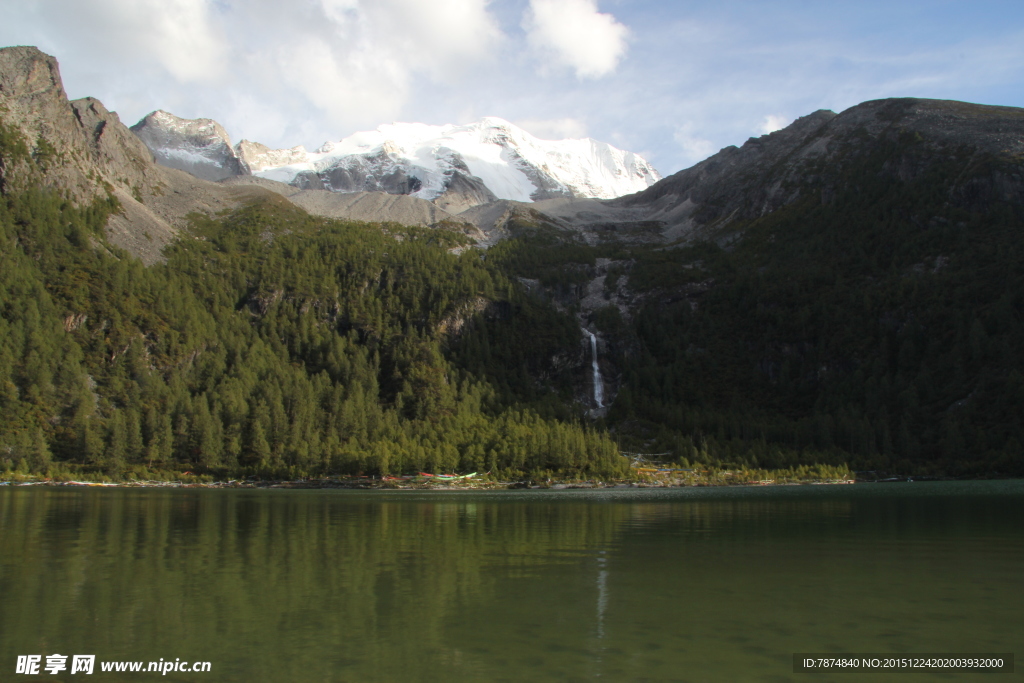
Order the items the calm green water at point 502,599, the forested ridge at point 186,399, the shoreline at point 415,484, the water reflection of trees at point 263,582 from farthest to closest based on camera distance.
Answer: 1. the forested ridge at point 186,399
2. the shoreline at point 415,484
3. the water reflection of trees at point 263,582
4. the calm green water at point 502,599

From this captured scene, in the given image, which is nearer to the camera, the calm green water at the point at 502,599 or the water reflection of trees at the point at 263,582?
the calm green water at the point at 502,599

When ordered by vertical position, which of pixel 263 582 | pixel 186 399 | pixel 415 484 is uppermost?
pixel 186 399

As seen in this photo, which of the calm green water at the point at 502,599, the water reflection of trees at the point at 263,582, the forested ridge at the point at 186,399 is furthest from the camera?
the forested ridge at the point at 186,399

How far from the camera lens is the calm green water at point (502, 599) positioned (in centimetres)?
1778

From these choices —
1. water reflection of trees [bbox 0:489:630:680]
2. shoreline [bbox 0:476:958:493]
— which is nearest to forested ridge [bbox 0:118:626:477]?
shoreline [bbox 0:476:958:493]

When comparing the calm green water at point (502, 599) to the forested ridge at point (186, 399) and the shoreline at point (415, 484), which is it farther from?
the forested ridge at point (186, 399)

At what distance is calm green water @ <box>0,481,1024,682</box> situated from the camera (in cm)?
1778

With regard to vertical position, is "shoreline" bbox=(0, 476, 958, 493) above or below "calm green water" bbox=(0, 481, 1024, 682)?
below

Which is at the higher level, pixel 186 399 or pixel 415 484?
pixel 186 399

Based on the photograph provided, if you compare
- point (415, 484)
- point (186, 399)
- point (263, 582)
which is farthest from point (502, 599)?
point (186, 399)

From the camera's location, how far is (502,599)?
24.6 m

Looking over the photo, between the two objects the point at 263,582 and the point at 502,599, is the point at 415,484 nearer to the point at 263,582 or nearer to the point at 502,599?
the point at 263,582

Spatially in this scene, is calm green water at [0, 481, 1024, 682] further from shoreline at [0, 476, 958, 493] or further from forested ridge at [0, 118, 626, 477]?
forested ridge at [0, 118, 626, 477]

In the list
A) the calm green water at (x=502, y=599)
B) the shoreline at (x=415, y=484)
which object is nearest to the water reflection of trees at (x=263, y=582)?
the calm green water at (x=502, y=599)
